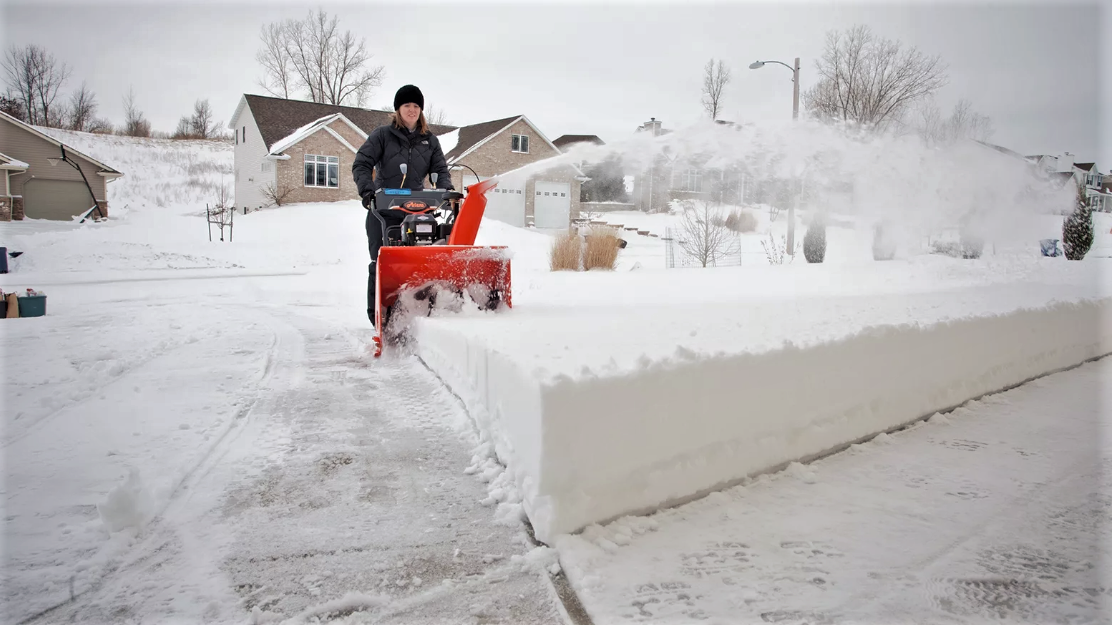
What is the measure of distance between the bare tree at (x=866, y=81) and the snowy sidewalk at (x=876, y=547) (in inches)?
473

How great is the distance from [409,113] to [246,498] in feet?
11.8

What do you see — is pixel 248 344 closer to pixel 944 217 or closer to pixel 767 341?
pixel 767 341

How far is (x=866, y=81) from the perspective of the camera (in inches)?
648

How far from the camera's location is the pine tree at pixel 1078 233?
1207cm

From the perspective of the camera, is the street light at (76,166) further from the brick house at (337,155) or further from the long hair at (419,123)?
the long hair at (419,123)

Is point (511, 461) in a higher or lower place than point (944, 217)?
lower

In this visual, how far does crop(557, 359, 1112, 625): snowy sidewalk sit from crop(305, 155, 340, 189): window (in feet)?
86.6

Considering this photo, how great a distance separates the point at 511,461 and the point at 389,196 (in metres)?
2.94

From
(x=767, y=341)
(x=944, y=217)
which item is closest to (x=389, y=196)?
(x=767, y=341)

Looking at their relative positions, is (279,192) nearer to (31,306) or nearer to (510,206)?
(510,206)

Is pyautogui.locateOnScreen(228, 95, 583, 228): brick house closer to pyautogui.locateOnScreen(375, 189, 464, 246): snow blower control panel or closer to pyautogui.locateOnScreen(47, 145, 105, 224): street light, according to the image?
pyautogui.locateOnScreen(47, 145, 105, 224): street light

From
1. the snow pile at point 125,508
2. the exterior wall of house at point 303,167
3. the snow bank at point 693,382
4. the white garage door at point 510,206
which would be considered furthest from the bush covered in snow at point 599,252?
the exterior wall of house at point 303,167

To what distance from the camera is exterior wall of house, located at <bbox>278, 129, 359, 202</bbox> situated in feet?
83.4

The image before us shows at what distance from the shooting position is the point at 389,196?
15.4 ft
